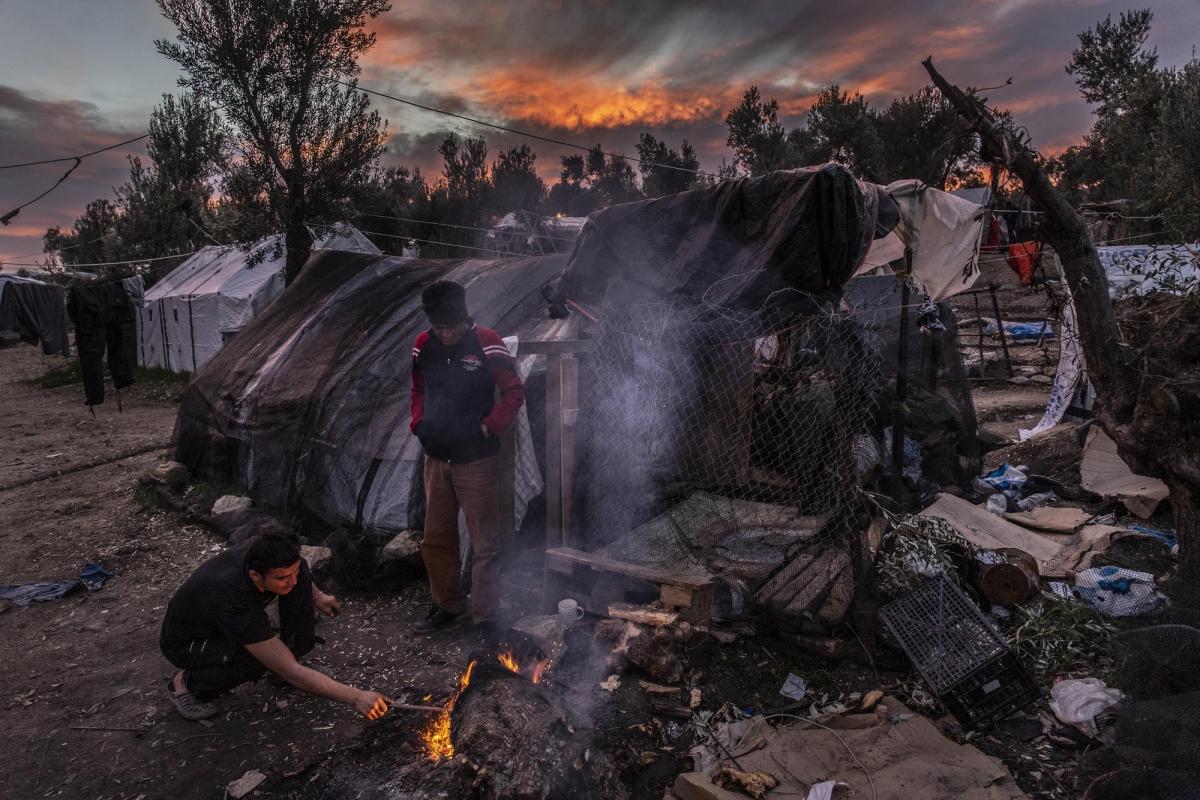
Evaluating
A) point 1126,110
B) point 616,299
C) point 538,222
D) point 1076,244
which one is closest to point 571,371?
point 616,299

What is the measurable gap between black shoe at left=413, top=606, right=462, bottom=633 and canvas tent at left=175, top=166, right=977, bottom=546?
43.9 inches

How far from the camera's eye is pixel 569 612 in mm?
4160

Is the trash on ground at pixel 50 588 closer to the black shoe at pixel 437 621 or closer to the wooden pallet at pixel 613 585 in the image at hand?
the black shoe at pixel 437 621

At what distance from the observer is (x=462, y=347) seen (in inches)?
164

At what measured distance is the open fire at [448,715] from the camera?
10.1ft

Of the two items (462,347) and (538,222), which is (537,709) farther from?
(538,222)

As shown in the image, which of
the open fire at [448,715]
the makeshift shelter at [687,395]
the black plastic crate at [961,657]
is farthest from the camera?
the makeshift shelter at [687,395]

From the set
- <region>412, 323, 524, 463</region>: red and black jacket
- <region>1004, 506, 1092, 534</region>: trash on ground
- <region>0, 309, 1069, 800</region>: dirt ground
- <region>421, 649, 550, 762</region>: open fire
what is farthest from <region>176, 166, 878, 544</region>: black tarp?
<region>1004, 506, 1092, 534</region>: trash on ground

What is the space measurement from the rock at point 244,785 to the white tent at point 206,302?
1145 centimetres

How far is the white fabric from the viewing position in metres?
5.92

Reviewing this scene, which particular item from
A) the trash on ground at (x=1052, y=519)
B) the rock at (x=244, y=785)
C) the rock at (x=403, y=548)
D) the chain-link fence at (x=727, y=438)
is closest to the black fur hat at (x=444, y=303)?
the chain-link fence at (x=727, y=438)

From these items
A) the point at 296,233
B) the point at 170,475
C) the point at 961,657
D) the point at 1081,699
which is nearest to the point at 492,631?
the point at 961,657

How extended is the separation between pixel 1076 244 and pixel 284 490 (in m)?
7.29

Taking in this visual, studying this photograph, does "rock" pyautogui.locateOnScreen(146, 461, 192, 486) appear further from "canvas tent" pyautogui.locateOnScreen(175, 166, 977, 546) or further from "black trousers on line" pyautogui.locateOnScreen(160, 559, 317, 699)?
"black trousers on line" pyautogui.locateOnScreen(160, 559, 317, 699)
